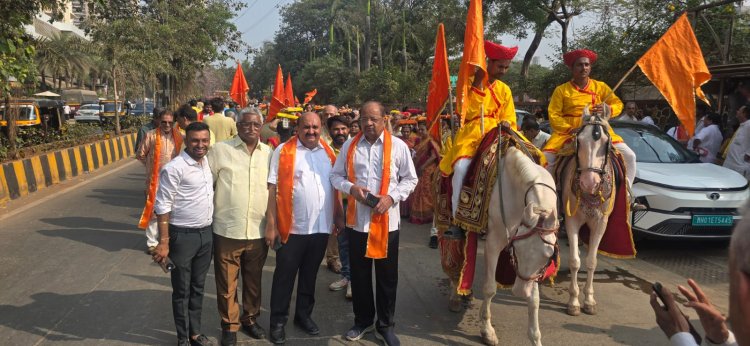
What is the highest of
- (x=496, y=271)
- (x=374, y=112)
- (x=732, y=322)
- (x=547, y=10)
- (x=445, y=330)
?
(x=547, y=10)

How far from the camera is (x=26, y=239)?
7219 millimetres

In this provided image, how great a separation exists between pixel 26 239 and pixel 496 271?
643 cm

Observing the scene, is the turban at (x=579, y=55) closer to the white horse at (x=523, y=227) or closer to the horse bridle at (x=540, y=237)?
the white horse at (x=523, y=227)

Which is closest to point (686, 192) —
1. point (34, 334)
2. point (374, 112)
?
point (374, 112)

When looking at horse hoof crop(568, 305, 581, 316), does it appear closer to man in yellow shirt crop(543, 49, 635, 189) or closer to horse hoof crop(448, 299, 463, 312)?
horse hoof crop(448, 299, 463, 312)

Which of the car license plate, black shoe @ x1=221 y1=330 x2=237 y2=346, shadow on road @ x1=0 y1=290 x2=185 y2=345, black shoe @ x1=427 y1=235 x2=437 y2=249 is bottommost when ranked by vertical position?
black shoe @ x1=427 y1=235 x2=437 y2=249

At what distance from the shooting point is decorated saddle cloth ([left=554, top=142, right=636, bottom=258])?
4.95m

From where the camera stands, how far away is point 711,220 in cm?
643

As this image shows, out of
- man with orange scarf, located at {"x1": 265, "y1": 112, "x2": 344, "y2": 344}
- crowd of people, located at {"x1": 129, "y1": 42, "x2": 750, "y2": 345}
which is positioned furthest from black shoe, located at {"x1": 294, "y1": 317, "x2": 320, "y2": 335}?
man with orange scarf, located at {"x1": 265, "y1": 112, "x2": 344, "y2": 344}

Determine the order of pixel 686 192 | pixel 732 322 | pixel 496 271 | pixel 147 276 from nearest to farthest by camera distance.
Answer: pixel 732 322 → pixel 496 271 → pixel 147 276 → pixel 686 192

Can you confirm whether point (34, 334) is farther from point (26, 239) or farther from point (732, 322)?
point (732, 322)

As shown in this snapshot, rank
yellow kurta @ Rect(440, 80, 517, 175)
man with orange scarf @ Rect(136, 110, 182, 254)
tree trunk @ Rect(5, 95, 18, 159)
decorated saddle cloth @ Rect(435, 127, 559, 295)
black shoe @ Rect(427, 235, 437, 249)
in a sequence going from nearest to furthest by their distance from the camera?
decorated saddle cloth @ Rect(435, 127, 559, 295) → yellow kurta @ Rect(440, 80, 517, 175) → man with orange scarf @ Rect(136, 110, 182, 254) → black shoe @ Rect(427, 235, 437, 249) → tree trunk @ Rect(5, 95, 18, 159)

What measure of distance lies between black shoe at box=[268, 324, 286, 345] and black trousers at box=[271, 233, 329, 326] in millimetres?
25

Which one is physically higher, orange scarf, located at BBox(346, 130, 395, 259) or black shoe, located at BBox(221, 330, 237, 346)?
orange scarf, located at BBox(346, 130, 395, 259)
